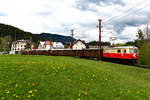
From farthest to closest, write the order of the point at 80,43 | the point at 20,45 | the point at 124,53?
the point at 20,45 → the point at 80,43 → the point at 124,53

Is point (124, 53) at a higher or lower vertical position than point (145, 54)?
higher

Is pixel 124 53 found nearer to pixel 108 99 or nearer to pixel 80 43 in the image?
pixel 108 99

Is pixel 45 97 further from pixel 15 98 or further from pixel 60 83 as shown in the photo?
pixel 60 83

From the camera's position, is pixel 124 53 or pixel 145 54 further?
pixel 145 54

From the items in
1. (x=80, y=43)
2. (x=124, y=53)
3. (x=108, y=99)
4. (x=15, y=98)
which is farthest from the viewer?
(x=80, y=43)

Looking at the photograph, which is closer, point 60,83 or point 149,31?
point 60,83

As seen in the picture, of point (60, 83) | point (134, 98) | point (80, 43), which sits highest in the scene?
point (80, 43)

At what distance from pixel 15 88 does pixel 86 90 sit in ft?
12.4

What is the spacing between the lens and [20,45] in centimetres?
11862

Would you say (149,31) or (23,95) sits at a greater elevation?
(149,31)

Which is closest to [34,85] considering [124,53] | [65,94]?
[65,94]

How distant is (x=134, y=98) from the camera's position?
637 centimetres

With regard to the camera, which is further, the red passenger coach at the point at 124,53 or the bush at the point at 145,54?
the bush at the point at 145,54

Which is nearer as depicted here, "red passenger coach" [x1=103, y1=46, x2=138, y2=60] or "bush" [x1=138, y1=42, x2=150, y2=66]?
"red passenger coach" [x1=103, y1=46, x2=138, y2=60]
